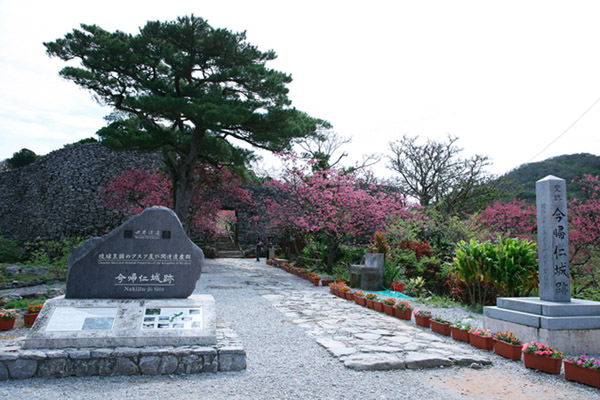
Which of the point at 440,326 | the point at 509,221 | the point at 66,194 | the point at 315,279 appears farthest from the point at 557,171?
the point at 66,194

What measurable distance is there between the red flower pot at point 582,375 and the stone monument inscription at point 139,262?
383 centimetres

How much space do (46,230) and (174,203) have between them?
288 inches

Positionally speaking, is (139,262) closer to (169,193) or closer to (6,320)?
(6,320)

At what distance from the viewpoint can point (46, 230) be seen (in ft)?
63.3

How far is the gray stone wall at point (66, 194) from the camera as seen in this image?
62.4 feet

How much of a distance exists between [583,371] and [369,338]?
2.15 meters

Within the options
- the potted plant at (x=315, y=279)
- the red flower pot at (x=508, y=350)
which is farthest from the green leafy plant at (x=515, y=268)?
the potted plant at (x=315, y=279)

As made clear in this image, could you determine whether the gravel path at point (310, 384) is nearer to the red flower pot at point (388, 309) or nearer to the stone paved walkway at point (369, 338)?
the stone paved walkway at point (369, 338)

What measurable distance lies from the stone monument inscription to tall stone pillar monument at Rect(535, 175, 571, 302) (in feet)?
13.4

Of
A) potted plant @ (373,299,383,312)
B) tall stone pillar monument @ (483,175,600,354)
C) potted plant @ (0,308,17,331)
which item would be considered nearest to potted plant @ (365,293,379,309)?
potted plant @ (373,299,383,312)

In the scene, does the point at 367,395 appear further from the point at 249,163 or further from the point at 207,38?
the point at 249,163

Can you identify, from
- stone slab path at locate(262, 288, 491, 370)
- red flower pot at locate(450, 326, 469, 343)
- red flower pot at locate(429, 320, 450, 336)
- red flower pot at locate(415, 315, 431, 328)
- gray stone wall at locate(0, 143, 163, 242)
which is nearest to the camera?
stone slab path at locate(262, 288, 491, 370)

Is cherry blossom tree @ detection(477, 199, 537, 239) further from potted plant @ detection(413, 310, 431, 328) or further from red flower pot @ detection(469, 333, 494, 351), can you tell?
red flower pot @ detection(469, 333, 494, 351)

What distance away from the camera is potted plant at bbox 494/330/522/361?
425 cm
